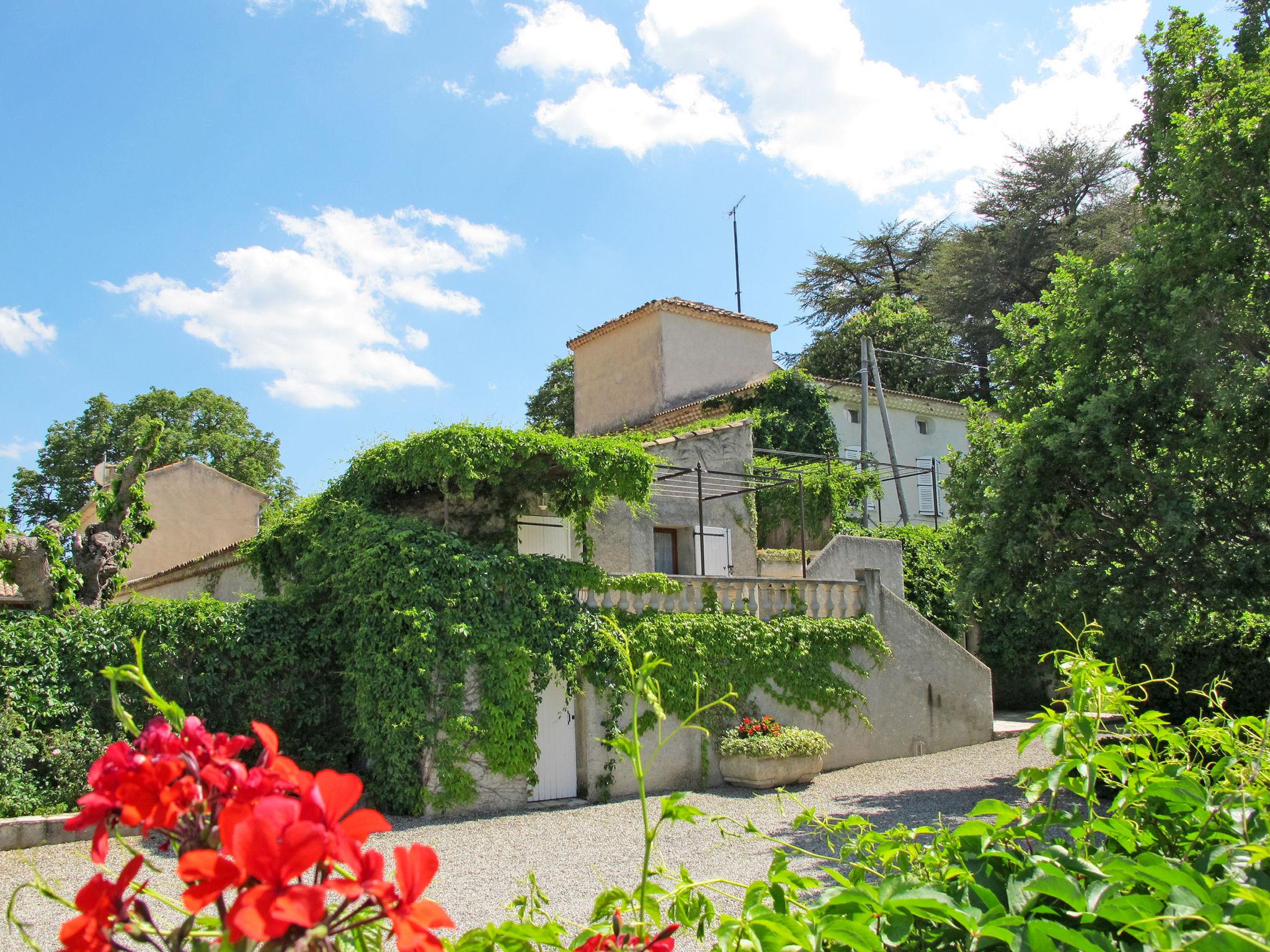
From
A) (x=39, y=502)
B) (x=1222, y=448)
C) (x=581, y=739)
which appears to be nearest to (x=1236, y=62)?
(x=1222, y=448)

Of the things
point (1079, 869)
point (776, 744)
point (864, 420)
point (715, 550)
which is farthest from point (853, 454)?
point (1079, 869)

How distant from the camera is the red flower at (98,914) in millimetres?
1038

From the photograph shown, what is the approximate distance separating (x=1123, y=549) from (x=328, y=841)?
1289 cm

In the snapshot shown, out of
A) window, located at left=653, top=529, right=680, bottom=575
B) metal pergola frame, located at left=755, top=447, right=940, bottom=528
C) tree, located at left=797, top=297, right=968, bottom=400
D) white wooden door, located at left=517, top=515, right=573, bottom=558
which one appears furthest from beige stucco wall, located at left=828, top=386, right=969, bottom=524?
white wooden door, located at left=517, top=515, right=573, bottom=558

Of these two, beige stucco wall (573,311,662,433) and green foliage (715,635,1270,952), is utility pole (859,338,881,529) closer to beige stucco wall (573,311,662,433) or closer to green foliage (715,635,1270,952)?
beige stucco wall (573,311,662,433)

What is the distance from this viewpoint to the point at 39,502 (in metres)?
40.5

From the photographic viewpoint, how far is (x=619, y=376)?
90.7ft

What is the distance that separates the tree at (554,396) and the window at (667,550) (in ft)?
58.7

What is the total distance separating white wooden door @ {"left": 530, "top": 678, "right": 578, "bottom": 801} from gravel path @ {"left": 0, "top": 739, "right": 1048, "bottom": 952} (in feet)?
1.96

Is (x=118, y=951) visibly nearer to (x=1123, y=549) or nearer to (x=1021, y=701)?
(x=1123, y=549)

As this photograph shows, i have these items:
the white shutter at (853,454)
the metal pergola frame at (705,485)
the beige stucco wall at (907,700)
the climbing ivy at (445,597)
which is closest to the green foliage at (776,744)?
the beige stucco wall at (907,700)

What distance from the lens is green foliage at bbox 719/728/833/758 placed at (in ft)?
45.3

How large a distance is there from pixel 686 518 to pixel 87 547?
10970mm

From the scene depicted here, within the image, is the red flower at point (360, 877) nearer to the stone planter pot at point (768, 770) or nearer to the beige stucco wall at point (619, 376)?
the stone planter pot at point (768, 770)
